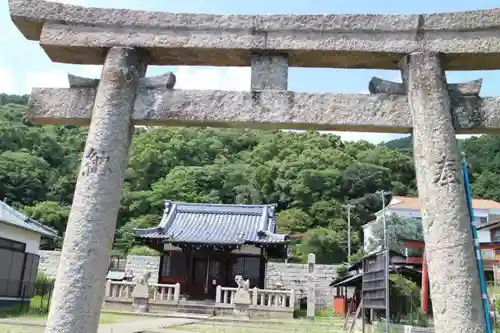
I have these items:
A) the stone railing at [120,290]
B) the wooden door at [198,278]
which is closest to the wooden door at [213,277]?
the wooden door at [198,278]

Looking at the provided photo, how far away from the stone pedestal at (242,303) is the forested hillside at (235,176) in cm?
1796

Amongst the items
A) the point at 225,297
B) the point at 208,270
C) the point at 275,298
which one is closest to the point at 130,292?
the point at 208,270

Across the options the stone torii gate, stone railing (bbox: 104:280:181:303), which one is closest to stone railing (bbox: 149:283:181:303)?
stone railing (bbox: 104:280:181:303)

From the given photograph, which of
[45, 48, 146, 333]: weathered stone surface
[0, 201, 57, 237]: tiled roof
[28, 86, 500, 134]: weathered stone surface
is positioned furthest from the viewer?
[0, 201, 57, 237]: tiled roof

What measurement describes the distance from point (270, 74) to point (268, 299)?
1612cm

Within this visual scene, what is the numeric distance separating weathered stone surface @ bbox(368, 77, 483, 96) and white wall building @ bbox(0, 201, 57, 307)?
13.5 meters

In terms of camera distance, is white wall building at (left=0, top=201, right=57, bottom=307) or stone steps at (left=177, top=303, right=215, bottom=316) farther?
stone steps at (left=177, top=303, right=215, bottom=316)

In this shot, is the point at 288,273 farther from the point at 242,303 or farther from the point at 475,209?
the point at 475,209

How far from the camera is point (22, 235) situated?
1727 centimetres

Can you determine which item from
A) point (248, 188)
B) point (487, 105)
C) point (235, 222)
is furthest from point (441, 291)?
point (248, 188)

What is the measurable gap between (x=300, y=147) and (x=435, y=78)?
6103cm

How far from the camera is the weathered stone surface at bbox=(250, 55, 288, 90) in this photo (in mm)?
4742

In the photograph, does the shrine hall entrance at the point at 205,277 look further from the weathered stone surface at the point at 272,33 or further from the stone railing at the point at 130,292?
the weathered stone surface at the point at 272,33

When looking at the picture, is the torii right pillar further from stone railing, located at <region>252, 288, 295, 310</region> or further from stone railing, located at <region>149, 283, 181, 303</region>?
stone railing, located at <region>149, 283, 181, 303</region>
